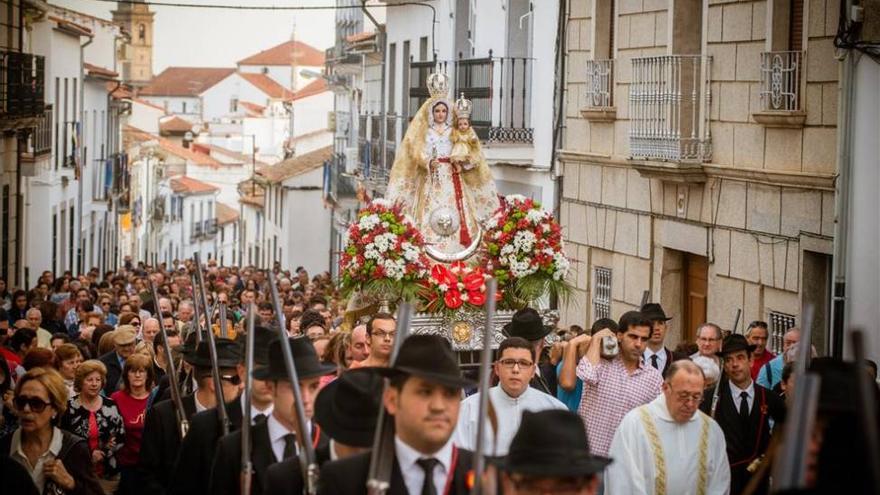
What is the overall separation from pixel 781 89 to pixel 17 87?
55.8 ft

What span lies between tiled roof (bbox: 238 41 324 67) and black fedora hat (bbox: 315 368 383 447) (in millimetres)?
137320

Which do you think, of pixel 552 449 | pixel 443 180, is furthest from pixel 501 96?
pixel 552 449

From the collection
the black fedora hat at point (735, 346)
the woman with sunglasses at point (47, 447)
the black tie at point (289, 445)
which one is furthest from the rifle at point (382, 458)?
the black fedora hat at point (735, 346)

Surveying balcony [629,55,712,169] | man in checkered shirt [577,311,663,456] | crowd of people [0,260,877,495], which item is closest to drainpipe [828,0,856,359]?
crowd of people [0,260,877,495]

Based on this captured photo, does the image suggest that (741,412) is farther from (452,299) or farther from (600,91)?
(600,91)

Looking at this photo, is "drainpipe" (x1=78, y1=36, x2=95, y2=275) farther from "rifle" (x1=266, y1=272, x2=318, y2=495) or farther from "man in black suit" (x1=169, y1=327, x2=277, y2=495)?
"rifle" (x1=266, y1=272, x2=318, y2=495)

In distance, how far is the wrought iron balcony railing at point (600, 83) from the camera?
2116 centimetres

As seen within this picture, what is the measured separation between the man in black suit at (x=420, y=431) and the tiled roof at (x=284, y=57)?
5440 inches

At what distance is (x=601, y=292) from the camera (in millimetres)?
21688

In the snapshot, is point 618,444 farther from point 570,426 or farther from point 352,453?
point 570,426

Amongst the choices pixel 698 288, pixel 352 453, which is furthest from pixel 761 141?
pixel 352 453

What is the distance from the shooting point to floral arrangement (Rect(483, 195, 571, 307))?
14664mm

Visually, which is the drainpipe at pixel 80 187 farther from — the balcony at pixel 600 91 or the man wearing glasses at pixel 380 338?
the man wearing glasses at pixel 380 338

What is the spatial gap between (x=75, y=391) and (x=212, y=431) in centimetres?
271
